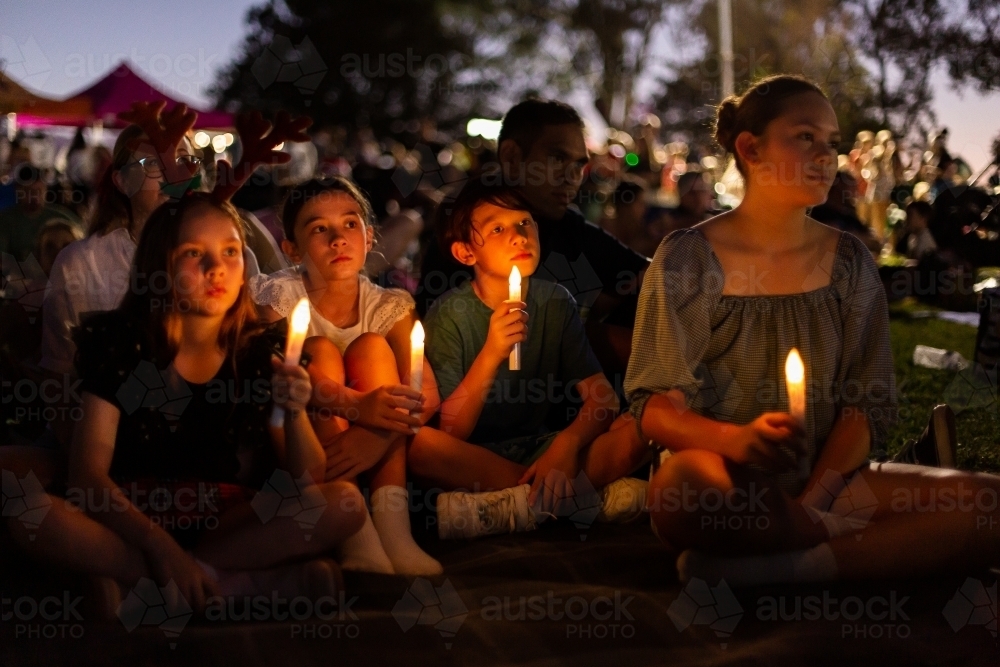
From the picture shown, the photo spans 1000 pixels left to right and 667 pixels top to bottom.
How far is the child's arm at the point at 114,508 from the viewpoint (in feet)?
8.29

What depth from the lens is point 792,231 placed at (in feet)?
9.55

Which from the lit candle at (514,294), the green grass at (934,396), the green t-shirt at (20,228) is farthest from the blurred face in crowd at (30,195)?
the green grass at (934,396)

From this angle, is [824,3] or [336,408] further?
[824,3]

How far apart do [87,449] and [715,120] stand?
1923 millimetres

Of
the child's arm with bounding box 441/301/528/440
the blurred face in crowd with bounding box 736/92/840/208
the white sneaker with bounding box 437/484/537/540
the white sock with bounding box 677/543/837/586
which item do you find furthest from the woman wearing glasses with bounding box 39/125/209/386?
the white sock with bounding box 677/543/837/586

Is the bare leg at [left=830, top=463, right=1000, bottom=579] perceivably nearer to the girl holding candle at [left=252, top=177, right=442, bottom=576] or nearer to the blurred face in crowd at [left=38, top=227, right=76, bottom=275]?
the girl holding candle at [left=252, top=177, right=442, bottom=576]

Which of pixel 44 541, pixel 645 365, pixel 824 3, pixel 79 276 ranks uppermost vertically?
pixel 824 3

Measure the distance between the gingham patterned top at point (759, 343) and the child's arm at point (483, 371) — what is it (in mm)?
331

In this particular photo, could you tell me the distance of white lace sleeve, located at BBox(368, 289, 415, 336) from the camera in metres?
3.46

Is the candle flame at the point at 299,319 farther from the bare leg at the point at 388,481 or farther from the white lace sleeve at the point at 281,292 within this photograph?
the white lace sleeve at the point at 281,292

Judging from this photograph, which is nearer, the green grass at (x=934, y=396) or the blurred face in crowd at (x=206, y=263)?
the blurred face in crowd at (x=206, y=263)

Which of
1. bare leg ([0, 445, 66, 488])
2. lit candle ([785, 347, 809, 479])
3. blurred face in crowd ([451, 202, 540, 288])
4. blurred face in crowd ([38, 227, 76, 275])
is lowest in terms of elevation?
bare leg ([0, 445, 66, 488])

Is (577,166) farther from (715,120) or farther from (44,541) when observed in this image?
(44,541)

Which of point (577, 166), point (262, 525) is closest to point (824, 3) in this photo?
point (577, 166)
